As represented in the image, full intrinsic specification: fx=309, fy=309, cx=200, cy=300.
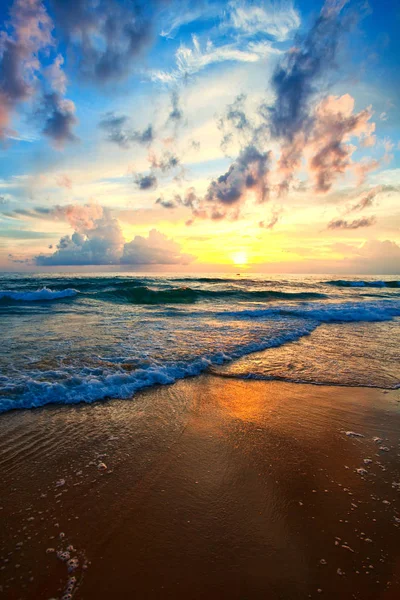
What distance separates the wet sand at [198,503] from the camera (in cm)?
221

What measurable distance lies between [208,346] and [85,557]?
6.72 meters

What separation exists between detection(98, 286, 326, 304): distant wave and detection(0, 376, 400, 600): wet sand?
19207 mm

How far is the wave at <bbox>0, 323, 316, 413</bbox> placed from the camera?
202 inches

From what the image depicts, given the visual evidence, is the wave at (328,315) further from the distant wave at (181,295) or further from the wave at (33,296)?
the wave at (33,296)

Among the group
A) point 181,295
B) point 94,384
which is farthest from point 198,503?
point 181,295

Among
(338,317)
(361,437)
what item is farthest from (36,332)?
(338,317)

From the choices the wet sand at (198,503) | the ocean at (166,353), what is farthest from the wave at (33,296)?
the wet sand at (198,503)

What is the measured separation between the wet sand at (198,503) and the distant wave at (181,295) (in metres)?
19.2

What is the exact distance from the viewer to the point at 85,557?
2.37 metres

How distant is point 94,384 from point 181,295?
2098 centimetres

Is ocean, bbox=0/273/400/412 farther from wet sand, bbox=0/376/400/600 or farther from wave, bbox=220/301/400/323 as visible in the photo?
wet sand, bbox=0/376/400/600

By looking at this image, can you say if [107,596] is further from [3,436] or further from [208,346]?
[208,346]

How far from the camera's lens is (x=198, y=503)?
295 centimetres

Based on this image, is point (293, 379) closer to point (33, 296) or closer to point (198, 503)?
point (198, 503)
